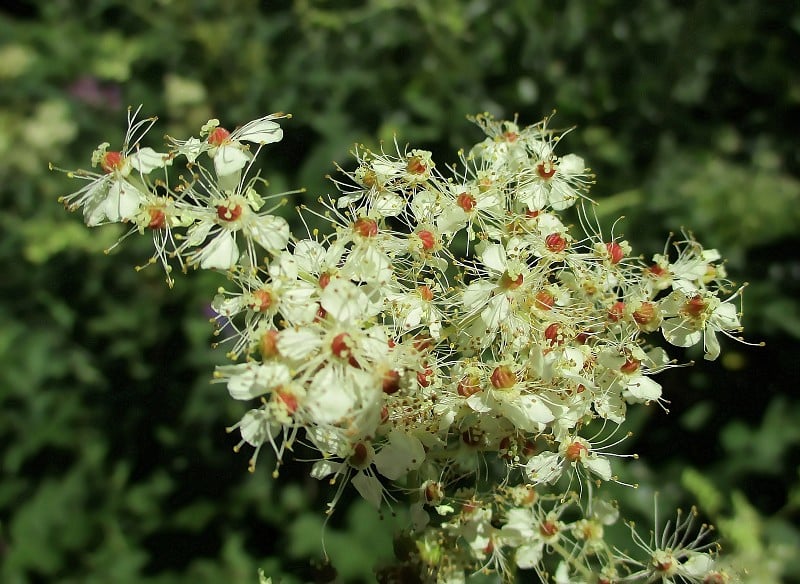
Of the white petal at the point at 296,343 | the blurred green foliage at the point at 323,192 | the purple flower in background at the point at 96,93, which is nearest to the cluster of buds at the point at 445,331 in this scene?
the white petal at the point at 296,343

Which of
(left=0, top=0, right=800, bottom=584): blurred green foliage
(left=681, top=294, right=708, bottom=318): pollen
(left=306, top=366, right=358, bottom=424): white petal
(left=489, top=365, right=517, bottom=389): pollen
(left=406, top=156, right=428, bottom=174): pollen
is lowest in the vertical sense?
(left=0, top=0, right=800, bottom=584): blurred green foliage

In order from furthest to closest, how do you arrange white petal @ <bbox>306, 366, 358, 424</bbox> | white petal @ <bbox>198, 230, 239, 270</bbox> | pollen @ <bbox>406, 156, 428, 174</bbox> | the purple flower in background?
the purple flower in background < pollen @ <bbox>406, 156, 428, 174</bbox> < white petal @ <bbox>198, 230, 239, 270</bbox> < white petal @ <bbox>306, 366, 358, 424</bbox>

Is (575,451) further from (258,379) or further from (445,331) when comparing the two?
(258,379)

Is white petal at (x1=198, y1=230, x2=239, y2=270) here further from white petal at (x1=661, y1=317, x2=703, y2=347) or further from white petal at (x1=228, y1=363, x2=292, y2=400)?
white petal at (x1=661, y1=317, x2=703, y2=347)

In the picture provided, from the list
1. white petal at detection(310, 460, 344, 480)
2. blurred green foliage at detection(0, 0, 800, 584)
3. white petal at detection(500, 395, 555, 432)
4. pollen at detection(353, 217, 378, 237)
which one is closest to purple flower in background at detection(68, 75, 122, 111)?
blurred green foliage at detection(0, 0, 800, 584)

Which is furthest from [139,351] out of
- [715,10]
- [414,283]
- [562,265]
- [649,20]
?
[715,10]

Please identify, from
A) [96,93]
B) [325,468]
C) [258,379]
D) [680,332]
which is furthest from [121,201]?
[96,93]

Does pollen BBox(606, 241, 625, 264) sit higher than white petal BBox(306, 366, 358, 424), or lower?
higher
